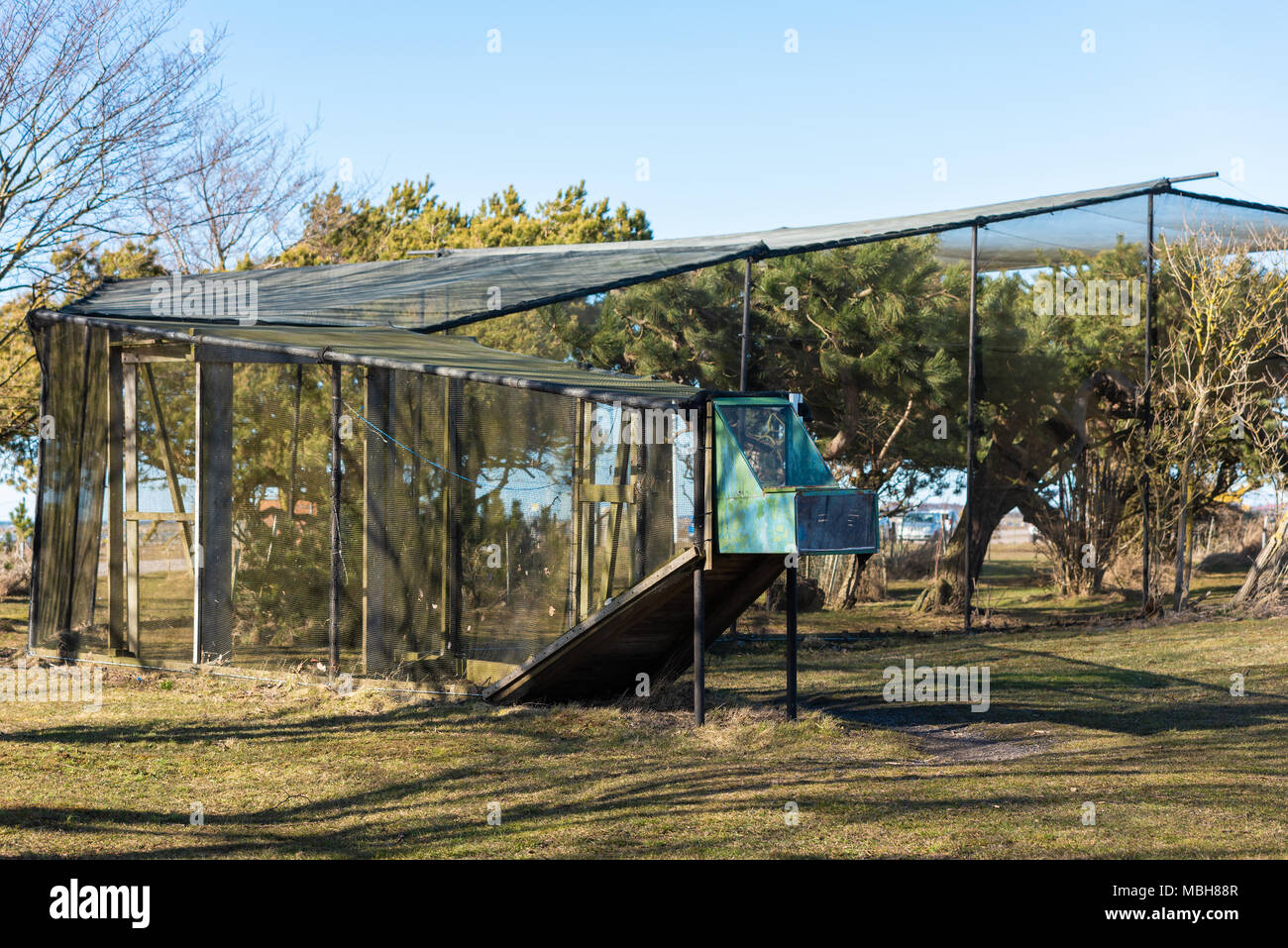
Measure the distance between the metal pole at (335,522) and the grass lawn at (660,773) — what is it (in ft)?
1.43

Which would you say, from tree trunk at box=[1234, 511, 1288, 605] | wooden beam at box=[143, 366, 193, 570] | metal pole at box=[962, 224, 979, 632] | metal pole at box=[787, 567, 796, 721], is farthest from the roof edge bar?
tree trunk at box=[1234, 511, 1288, 605]

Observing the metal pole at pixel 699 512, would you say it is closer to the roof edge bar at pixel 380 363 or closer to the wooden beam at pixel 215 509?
the roof edge bar at pixel 380 363

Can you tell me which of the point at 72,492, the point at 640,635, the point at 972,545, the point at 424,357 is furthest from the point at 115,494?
the point at 972,545

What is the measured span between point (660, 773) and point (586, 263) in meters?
7.67

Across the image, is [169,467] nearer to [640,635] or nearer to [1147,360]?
[640,635]

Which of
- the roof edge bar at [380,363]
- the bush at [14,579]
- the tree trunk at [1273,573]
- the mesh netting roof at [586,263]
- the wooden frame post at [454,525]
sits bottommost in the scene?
the bush at [14,579]

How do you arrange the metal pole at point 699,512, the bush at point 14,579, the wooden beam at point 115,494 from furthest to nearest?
the bush at point 14,579, the wooden beam at point 115,494, the metal pole at point 699,512

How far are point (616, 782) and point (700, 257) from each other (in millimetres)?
7112

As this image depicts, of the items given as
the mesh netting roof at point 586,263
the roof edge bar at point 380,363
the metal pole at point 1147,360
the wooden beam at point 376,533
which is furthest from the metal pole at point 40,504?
the metal pole at point 1147,360

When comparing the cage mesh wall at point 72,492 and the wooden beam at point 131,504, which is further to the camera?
the cage mesh wall at point 72,492

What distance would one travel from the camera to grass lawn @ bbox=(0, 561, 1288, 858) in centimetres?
602

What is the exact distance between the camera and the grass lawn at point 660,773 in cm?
602

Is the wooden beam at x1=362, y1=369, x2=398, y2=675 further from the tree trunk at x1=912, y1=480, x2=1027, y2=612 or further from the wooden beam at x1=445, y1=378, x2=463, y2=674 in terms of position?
the tree trunk at x1=912, y1=480, x2=1027, y2=612

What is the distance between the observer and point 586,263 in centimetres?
1388
